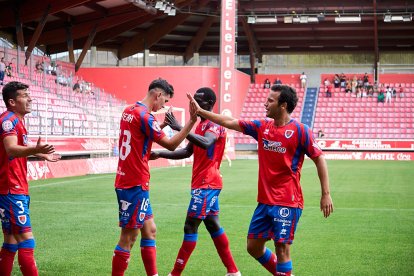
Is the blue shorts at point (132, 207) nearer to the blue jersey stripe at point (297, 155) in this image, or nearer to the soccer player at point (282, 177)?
the soccer player at point (282, 177)

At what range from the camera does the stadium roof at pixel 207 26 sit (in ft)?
147

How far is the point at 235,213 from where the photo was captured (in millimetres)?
14797

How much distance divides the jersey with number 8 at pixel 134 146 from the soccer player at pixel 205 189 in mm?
956

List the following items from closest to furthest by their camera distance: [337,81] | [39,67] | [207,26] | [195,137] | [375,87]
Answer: [195,137] → [39,67] → [207,26] → [375,87] → [337,81]

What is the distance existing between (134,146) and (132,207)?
24.5 inches

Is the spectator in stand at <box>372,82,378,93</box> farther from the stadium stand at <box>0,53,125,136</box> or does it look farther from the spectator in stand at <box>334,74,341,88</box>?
the stadium stand at <box>0,53,125,136</box>

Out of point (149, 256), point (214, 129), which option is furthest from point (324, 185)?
point (149, 256)

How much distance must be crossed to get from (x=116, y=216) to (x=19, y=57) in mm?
25297

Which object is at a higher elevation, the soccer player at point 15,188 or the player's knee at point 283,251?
the soccer player at point 15,188

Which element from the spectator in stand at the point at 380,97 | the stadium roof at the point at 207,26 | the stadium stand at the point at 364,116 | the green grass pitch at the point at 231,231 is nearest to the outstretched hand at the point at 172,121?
the green grass pitch at the point at 231,231

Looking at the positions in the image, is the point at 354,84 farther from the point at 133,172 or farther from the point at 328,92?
the point at 133,172

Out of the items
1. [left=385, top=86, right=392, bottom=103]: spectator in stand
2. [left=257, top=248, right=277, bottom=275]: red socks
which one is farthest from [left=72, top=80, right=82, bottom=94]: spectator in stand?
[left=257, top=248, right=277, bottom=275]: red socks

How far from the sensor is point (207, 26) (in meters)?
56.5

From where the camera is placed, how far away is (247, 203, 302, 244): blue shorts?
261 inches
